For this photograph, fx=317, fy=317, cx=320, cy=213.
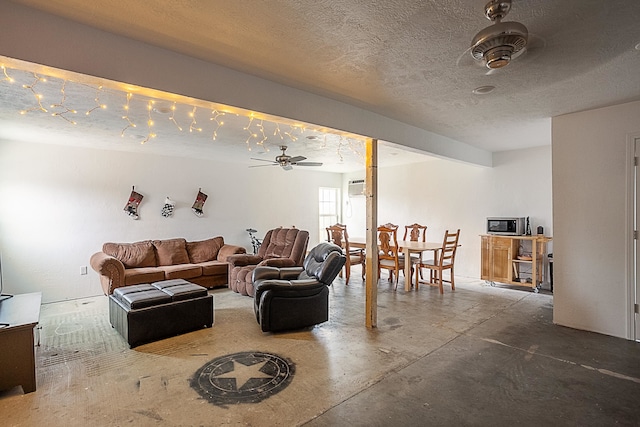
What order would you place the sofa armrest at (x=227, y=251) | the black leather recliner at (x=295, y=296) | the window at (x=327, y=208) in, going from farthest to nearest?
the window at (x=327, y=208), the sofa armrest at (x=227, y=251), the black leather recliner at (x=295, y=296)

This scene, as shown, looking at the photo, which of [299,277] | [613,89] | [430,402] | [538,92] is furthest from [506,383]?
[613,89]

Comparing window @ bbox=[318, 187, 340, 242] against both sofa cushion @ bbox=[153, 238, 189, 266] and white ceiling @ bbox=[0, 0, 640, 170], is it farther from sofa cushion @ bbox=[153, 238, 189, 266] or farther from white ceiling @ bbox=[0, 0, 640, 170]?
white ceiling @ bbox=[0, 0, 640, 170]

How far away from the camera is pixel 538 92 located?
303cm

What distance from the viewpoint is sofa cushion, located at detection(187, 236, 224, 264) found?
19.6ft

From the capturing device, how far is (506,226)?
18.1 feet

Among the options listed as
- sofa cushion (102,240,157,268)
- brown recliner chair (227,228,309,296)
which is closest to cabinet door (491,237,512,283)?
brown recliner chair (227,228,309,296)

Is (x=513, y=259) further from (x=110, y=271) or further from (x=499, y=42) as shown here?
(x=110, y=271)

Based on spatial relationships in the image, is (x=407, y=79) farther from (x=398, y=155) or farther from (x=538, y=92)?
(x=398, y=155)

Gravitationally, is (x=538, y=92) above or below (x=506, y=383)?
above

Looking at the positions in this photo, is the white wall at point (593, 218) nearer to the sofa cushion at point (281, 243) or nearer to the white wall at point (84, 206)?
the sofa cushion at point (281, 243)

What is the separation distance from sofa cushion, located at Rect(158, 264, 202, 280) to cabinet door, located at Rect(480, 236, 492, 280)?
199 inches

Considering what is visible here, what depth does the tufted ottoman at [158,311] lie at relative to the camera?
3.17 metres

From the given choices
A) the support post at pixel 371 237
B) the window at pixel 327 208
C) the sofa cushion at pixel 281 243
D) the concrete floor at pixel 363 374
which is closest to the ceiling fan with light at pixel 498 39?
the support post at pixel 371 237

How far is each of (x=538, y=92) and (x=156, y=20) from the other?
3.27 metres
